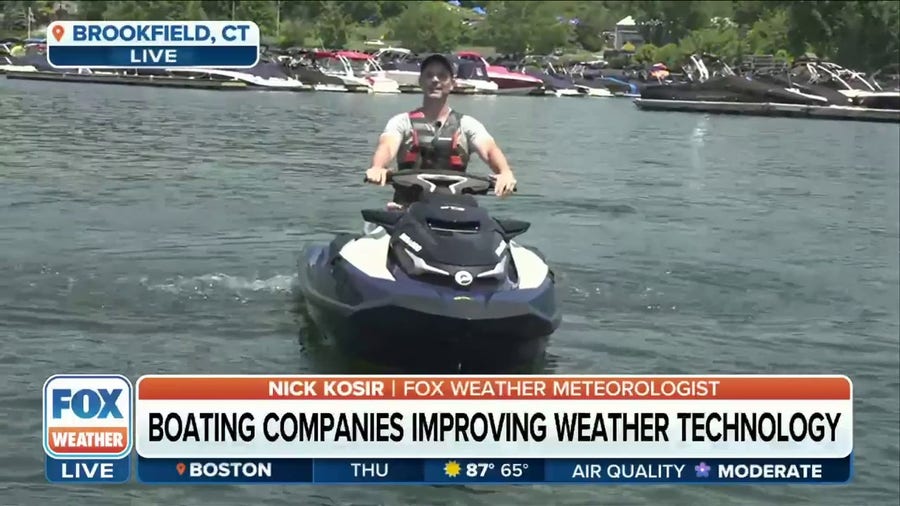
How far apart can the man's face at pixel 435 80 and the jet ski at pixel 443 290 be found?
0.53m

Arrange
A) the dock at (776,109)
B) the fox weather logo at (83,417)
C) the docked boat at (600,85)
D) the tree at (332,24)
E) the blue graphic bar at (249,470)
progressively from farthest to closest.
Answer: the docked boat at (600,85) → the dock at (776,109) → the tree at (332,24) → the fox weather logo at (83,417) → the blue graphic bar at (249,470)

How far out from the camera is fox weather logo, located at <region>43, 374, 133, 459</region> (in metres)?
4.38

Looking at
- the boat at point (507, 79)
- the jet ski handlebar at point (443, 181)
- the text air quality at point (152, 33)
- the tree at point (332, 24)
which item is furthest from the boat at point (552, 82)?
the text air quality at point (152, 33)

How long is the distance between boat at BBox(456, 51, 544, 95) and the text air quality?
51766mm

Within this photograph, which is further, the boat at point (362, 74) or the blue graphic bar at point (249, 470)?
the boat at point (362, 74)

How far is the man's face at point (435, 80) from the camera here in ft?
25.9

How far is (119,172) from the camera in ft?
58.1

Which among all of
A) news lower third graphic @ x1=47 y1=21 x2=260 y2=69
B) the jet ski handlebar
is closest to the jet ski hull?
the jet ski handlebar

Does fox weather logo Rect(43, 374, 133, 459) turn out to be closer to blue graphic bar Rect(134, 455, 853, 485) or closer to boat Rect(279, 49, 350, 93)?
blue graphic bar Rect(134, 455, 853, 485)

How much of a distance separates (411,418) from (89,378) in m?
1.05

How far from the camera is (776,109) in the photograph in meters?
52.4

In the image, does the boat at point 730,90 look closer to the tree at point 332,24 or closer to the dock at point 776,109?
the dock at point 776,109

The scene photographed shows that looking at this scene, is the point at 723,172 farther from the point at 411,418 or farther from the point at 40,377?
the point at 411,418

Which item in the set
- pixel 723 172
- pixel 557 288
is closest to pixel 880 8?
pixel 723 172
